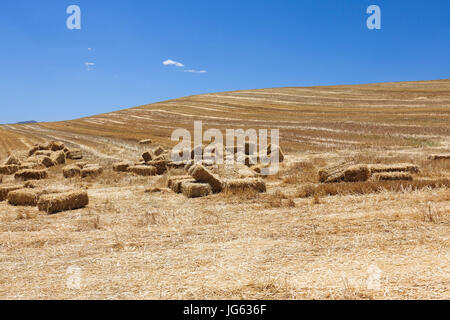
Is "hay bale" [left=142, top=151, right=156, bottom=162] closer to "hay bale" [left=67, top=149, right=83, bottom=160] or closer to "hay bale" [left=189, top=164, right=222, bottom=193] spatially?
"hay bale" [left=67, top=149, right=83, bottom=160]

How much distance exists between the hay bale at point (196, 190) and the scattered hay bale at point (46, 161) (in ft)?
35.7

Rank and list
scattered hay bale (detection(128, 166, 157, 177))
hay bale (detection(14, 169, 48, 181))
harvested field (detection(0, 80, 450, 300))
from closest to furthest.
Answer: harvested field (detection(0, 80, 450, 300)) → hay bale (detection(14, 169, 48, 181)) → scattered hay bale (detection(128, 166, 157, 177))

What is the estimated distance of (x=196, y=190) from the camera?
33.9 feet

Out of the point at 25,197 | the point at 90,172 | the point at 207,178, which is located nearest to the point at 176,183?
the point at 207,178

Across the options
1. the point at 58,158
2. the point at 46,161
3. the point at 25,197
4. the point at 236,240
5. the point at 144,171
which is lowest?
the point at 236,240

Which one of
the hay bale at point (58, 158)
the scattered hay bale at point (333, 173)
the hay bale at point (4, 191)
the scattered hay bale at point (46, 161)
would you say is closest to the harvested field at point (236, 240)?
the hay bale at point (4, 191)

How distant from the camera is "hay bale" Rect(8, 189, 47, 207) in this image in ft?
31.8

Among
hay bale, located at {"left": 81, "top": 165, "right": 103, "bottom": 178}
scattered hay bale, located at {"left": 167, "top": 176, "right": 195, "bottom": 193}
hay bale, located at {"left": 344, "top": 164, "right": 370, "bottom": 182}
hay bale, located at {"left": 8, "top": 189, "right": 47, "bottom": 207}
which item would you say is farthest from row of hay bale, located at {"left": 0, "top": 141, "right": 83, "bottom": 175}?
hay bale, located at {"left": 344, "top": 164, "right": 370, "bottom": 182}

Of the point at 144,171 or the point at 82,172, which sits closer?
the point at 82,172

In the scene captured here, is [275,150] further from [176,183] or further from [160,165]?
[176,183]

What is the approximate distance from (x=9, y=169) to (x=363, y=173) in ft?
51.4

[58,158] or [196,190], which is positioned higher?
[58,158]

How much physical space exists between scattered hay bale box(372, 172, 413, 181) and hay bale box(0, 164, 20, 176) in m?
15.5
